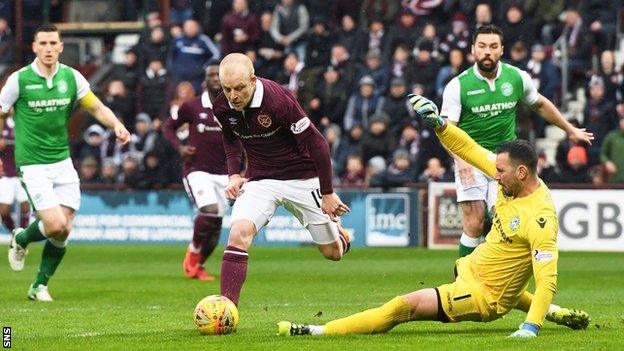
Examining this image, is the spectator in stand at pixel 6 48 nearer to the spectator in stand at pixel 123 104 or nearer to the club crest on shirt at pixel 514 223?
the spectator in stand at pixel 123 104

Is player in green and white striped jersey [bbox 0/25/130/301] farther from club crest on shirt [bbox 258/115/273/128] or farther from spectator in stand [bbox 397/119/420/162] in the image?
spectator in stand [bbox 397/119/420/162]

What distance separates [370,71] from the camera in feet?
88.5

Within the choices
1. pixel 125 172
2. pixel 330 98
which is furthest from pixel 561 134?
pixel 125 172

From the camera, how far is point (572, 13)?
26.2m

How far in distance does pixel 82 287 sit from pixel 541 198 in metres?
8.09

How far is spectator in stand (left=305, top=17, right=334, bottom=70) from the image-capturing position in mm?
27881

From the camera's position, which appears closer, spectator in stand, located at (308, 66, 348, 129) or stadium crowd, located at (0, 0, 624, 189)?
stadium crowd, located at (0, 0, 624, 189)

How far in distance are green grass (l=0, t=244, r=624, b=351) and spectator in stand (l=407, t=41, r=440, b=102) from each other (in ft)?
11.4

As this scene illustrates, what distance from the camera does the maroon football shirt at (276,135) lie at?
430 inches

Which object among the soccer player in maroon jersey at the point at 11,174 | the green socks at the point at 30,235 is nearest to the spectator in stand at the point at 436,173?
the soccer player in maroon jersey at the point at 11,174

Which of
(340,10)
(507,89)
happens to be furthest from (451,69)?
(507,89)

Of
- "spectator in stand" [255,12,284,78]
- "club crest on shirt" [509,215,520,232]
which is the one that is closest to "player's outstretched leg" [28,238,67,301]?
"club crest on shirt" [509,215,520,232]

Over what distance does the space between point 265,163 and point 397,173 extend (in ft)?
45.7

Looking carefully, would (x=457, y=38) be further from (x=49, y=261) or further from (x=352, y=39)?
(x=49, y=261)
